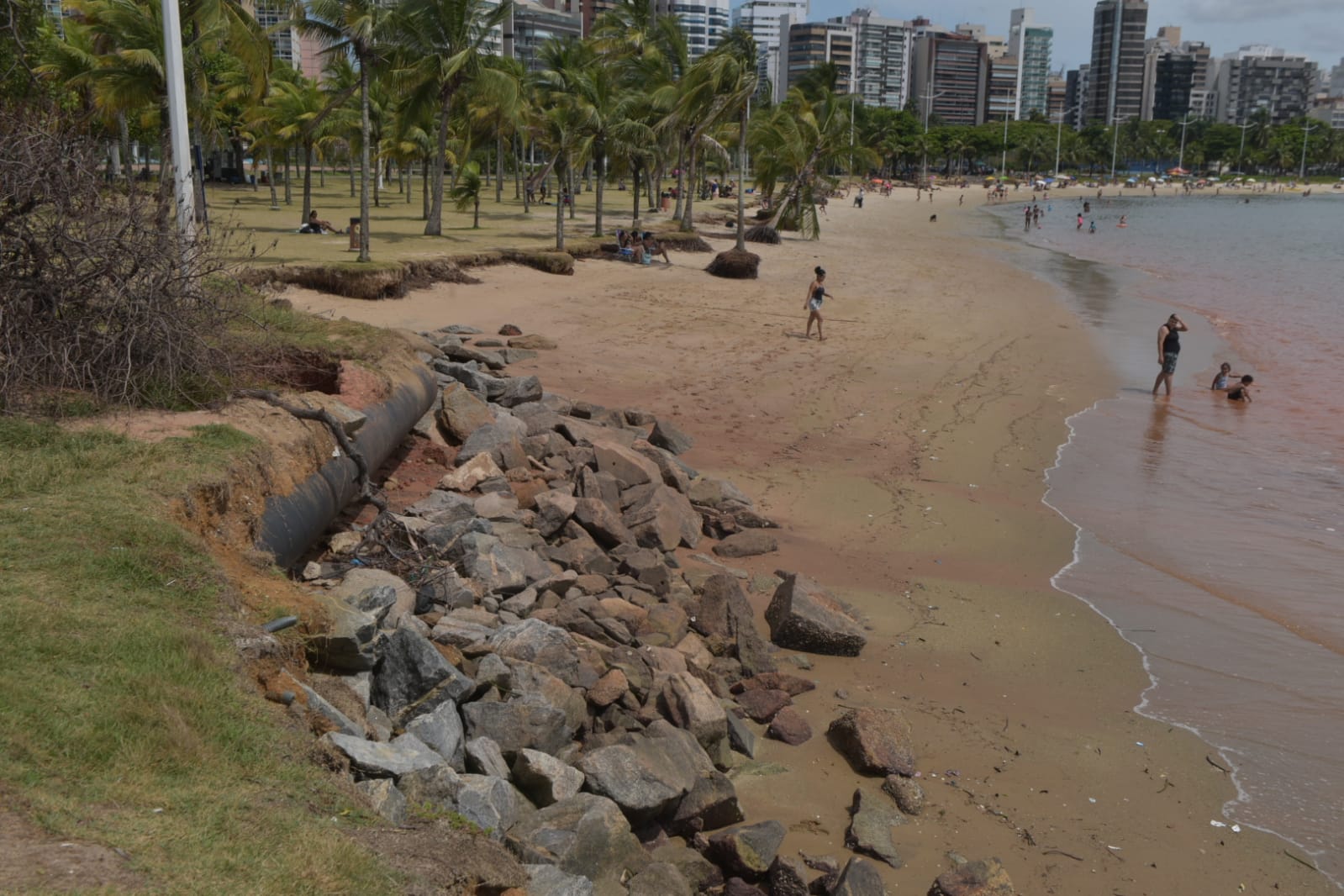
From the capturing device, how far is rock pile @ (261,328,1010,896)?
543 centimetres

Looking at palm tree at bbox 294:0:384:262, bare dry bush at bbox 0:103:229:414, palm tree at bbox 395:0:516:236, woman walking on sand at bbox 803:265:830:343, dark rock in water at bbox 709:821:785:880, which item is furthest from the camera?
palm tree at bbox 395:0:516:236

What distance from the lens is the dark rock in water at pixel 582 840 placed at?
521cm

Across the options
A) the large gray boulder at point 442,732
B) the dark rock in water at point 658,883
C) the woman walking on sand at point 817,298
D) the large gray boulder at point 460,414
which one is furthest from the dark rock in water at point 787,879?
the woman walking on sand at point 817,298

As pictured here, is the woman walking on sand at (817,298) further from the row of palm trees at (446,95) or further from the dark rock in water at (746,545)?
the dark rock in water at (746,545)

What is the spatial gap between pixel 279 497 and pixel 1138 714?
6.21 metres

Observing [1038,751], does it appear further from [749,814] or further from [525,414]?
[525,414]

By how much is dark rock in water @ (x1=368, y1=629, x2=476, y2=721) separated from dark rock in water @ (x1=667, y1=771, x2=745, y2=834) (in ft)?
4.48

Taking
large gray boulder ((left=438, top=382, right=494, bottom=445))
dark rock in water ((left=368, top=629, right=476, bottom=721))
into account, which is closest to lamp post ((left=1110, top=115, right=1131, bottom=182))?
large gray boulder ((left=438, top=382, right=494, bottom=445))

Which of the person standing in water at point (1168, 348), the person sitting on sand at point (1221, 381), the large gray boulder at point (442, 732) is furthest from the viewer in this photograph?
the person sitting on sand at point (1221, 381)

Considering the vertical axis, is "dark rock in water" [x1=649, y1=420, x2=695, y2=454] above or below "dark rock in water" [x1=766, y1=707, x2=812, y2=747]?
above

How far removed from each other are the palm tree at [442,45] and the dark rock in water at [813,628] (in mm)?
20675

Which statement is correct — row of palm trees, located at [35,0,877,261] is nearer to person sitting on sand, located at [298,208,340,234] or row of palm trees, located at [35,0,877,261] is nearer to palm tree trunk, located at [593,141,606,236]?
palm tree trunk, located at [593,141,606,236]

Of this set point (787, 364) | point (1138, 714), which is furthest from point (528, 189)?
point (1138, 714)

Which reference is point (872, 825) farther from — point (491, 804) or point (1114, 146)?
point (1114, 146)
